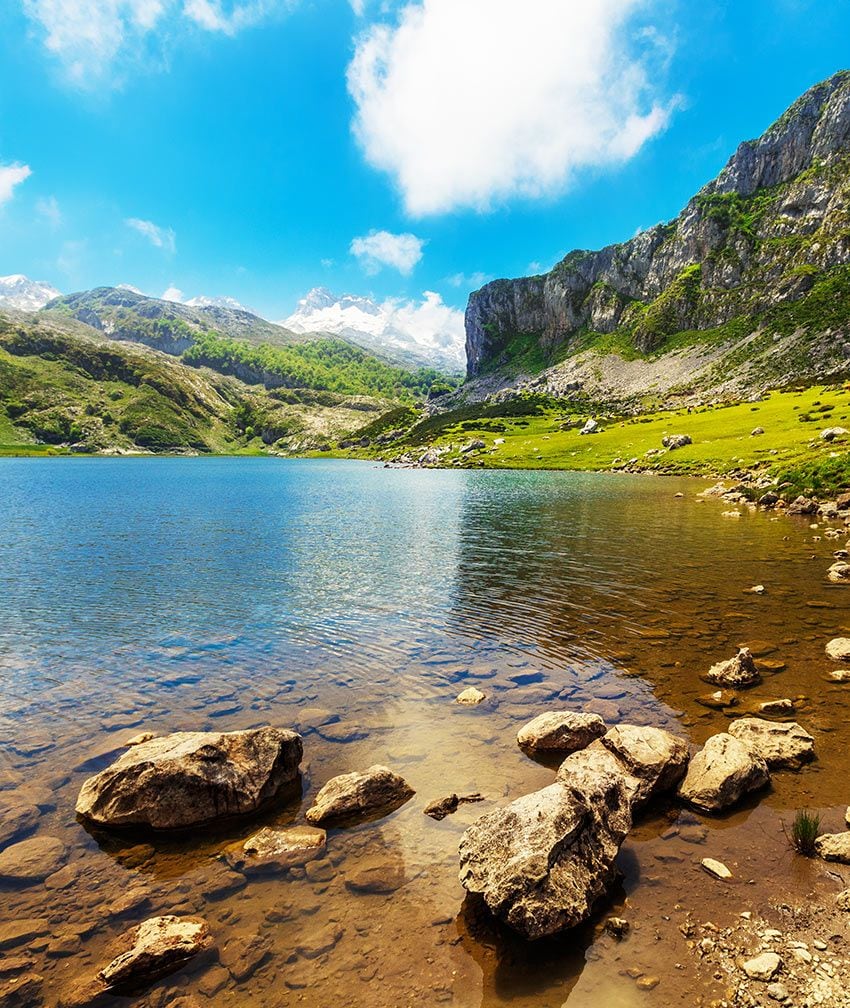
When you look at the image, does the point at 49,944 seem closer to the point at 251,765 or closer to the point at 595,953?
the point at 251,765

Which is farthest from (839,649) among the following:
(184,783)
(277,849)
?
(184,783)

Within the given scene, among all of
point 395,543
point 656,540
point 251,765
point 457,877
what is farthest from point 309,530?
point 457,877

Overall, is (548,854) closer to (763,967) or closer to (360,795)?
(763,967)

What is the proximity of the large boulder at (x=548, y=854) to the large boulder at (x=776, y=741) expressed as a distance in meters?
5.33

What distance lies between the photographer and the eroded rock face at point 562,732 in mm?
15016

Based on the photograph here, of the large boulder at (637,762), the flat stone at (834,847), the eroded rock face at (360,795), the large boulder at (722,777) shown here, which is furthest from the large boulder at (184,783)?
the flat stone at (834,847)

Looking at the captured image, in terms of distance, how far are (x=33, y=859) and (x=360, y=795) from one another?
703 centimetres

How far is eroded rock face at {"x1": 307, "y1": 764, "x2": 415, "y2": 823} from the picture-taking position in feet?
41.2

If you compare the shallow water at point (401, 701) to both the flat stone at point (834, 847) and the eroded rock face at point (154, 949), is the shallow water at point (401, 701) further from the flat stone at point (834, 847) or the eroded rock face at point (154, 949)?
the flat stone at point (834, 847)

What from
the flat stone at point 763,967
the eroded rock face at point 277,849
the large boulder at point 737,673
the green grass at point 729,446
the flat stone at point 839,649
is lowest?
the eroded rock face at point 277,849

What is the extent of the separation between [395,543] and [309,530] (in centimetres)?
1199

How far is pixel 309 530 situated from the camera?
57.7 m

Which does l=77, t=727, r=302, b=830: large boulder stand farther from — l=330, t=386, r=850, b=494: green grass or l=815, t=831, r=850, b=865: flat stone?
l=330, t=386, r=850, b=494: green grass

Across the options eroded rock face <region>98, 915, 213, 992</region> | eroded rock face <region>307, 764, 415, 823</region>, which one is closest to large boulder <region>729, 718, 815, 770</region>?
eroded rock face <region>307, 764, 415, 823</region>
